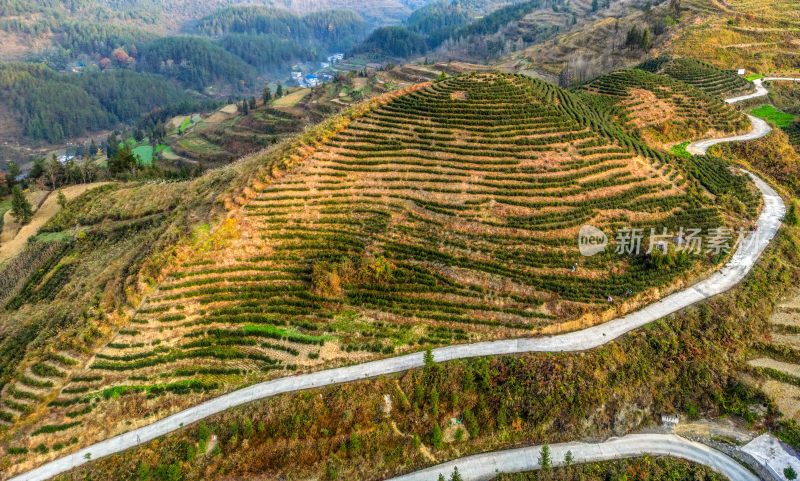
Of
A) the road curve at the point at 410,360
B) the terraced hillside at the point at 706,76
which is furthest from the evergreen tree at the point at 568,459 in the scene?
the terraced hillside at the point at 706,76

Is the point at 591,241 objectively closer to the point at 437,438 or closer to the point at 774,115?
the point at 437,438

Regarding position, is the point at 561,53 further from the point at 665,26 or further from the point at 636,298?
the point at 636,298

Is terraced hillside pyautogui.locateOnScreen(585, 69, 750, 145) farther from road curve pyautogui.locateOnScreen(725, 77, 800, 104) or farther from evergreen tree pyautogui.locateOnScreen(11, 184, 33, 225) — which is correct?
evergreen tree pyautogui.locateOnScreen(11, 184, 33, 225)

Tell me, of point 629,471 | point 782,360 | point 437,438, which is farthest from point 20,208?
point 782,360

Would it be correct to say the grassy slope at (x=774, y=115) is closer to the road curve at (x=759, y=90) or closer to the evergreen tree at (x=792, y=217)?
the road curve at (x=759, y=90)

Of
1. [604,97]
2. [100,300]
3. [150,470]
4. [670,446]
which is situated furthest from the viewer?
[604,97]

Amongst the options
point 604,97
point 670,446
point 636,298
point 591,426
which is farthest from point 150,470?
point 604,97
